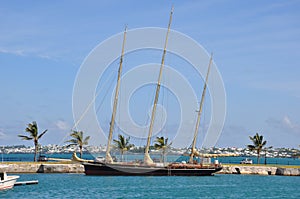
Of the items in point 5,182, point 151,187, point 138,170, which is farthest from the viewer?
point 138,170

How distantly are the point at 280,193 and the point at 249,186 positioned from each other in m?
9.20

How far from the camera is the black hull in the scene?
95500 mm

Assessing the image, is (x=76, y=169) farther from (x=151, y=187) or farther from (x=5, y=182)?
(x=5, y=182)

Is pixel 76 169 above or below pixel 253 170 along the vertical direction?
above

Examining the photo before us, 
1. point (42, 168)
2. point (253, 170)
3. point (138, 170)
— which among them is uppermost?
point (42, 168)

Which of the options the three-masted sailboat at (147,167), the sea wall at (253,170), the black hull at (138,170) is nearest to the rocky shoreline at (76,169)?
the sea wall at (253,170)

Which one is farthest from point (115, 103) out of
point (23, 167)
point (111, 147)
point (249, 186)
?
point (249, 186)

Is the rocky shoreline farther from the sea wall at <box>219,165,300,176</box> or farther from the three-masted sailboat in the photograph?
the three-masted sailboat

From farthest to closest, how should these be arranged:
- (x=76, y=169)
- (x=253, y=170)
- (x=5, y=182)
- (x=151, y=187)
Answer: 1. (x=253, y=170)
2. (x=76, y=169)
3. (x=151, y=187)
4. (x=5, y=182)

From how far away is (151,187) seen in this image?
255 feet

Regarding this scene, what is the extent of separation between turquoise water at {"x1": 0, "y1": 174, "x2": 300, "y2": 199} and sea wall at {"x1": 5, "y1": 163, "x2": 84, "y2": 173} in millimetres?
3105

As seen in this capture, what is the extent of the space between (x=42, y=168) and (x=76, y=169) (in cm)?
638

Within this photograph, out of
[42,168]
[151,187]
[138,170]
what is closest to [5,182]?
[151,187]

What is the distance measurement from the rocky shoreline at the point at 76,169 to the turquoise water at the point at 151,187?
3.40 metres
